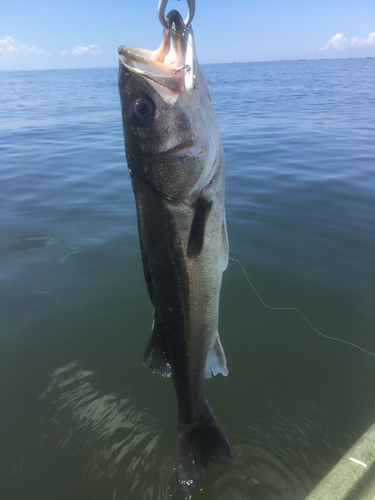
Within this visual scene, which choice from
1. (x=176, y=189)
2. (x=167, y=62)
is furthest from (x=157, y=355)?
(x=167, y=62)

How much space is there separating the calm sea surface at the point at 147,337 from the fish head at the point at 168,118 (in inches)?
90.7

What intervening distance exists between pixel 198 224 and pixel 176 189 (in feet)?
0.80

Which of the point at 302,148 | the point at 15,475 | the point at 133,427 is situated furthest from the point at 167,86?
the point at 302,148

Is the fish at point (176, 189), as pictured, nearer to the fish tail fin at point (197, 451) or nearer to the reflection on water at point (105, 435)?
the fish tail fin at point (197, 451)

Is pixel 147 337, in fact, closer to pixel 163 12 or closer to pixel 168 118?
pixel 168 118

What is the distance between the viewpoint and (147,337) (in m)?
4.29

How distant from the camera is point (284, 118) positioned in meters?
16.4

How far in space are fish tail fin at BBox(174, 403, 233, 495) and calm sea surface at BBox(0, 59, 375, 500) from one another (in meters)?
0.30

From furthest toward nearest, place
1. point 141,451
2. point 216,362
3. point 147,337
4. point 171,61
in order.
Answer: point 147,337, point 141,451, point 216,362, point 171,61

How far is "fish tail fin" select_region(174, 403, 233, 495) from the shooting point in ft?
8.48

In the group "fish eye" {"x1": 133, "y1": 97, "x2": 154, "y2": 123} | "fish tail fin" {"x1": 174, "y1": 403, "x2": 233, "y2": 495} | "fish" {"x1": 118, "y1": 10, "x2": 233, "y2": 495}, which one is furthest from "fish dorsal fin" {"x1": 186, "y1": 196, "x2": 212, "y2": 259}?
"fish tail fin" {"x1": 174, "y1": 403, "x2": 233, "y2": 495}

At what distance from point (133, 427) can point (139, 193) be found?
2.29 m

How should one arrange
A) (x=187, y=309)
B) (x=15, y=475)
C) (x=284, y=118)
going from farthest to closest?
1. (x=284, y=118)
2. (x=15, y=475)
3. (x=187, y=309)

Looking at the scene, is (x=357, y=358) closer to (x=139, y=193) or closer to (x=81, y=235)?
(x=139, y=193)
